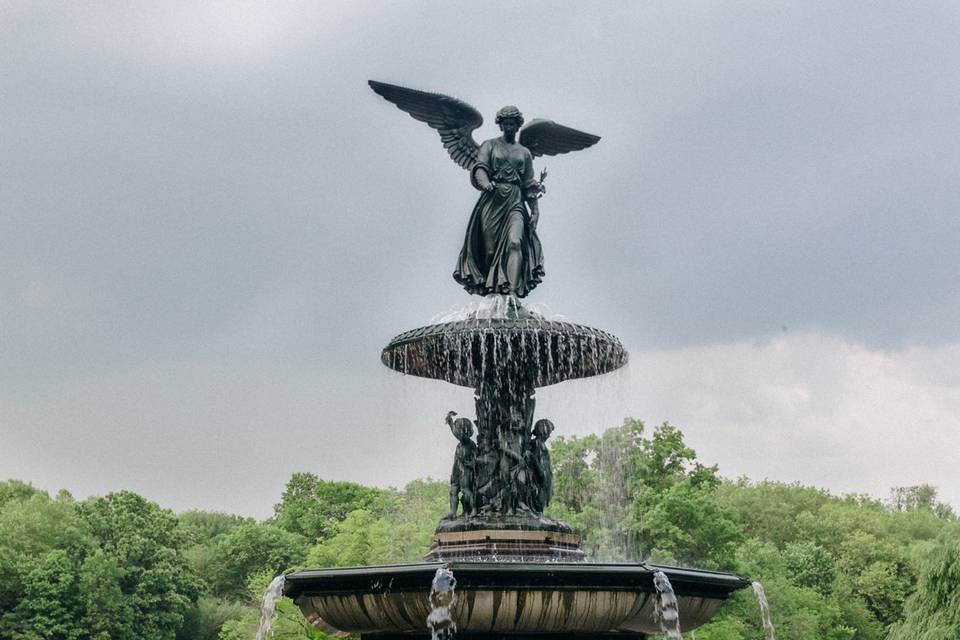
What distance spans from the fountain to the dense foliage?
13.1 meters

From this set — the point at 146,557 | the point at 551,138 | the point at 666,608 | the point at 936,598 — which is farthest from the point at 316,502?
the point at 666,608

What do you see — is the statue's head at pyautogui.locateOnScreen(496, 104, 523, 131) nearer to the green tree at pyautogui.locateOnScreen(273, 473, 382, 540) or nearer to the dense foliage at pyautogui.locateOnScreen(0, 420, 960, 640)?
the dense foliage at pyautogui.locateOnScreen(0, 420, 960, 640)

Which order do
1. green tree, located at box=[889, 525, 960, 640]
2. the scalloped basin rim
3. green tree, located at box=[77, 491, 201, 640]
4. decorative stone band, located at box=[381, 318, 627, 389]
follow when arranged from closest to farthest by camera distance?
1. the scalloped basin rim
2. decorative stone band, located at box=[381, 318, 627, 389]
3. green tree, located at box=[889, 525, 960, 640]
4. green tree, located at box=[77, 491, 201, 640]

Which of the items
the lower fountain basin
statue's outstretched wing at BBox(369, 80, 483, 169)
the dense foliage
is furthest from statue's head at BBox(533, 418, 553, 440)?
the dense foliage

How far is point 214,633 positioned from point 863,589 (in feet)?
88.7

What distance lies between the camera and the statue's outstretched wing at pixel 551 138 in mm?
14547

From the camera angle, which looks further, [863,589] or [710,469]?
[863,589]

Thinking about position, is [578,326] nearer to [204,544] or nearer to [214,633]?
[214,633]

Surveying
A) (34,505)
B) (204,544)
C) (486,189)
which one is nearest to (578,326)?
(486,189)

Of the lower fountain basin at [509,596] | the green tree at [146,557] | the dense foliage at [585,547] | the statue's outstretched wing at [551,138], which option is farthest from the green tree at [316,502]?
the lower fountain basin at [509,596]

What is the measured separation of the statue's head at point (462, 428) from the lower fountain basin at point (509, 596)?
2.45 m

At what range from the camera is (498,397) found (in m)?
13.2

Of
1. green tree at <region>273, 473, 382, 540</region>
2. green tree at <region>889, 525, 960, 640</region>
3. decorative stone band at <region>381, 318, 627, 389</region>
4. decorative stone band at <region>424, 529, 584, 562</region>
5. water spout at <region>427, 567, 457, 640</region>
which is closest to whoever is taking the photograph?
water spout at <region>427, 567, 457, 640</region>

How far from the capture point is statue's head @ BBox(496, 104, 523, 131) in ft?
46.3
